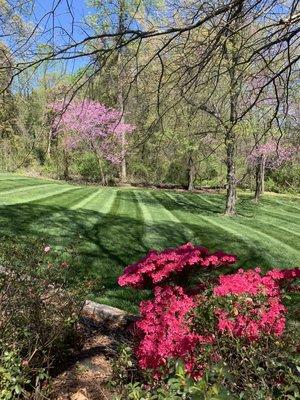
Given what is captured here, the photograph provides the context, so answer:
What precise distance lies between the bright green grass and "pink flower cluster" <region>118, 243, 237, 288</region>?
0.90 meters

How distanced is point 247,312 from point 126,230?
815 centimetres

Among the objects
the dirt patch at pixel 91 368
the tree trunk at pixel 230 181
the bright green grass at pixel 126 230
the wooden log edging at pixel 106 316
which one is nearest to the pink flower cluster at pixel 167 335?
the dirt patch at pixel 91 368

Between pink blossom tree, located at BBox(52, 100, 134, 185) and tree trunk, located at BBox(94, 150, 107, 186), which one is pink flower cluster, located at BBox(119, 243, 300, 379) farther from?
pink blossom tree, located at BBox(52, 100, 134, 185)

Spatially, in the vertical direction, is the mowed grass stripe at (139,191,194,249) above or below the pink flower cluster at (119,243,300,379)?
below

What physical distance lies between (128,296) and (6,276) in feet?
8.28

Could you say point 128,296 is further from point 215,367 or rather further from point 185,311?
point 215,367

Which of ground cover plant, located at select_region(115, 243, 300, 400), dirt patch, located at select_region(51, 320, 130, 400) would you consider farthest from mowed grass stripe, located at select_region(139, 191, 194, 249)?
ground cover plant, located at select_region(115, 243, 300, 400)

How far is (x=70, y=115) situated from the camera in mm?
30734

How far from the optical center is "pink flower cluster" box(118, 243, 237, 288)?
4.82 metres

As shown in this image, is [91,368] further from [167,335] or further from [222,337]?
[222,337]

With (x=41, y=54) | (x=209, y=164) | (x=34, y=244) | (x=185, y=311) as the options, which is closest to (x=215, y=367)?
(x=185, y=311)

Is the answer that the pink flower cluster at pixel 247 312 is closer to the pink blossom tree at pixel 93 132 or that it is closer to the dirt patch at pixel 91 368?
the dirt patch at pixel 91 368

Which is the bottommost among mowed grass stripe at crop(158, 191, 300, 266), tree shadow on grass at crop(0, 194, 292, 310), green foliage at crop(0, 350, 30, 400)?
mowed grass stripe at crop(158, 191, 300, 266)

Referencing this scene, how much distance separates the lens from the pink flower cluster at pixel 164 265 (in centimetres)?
482
